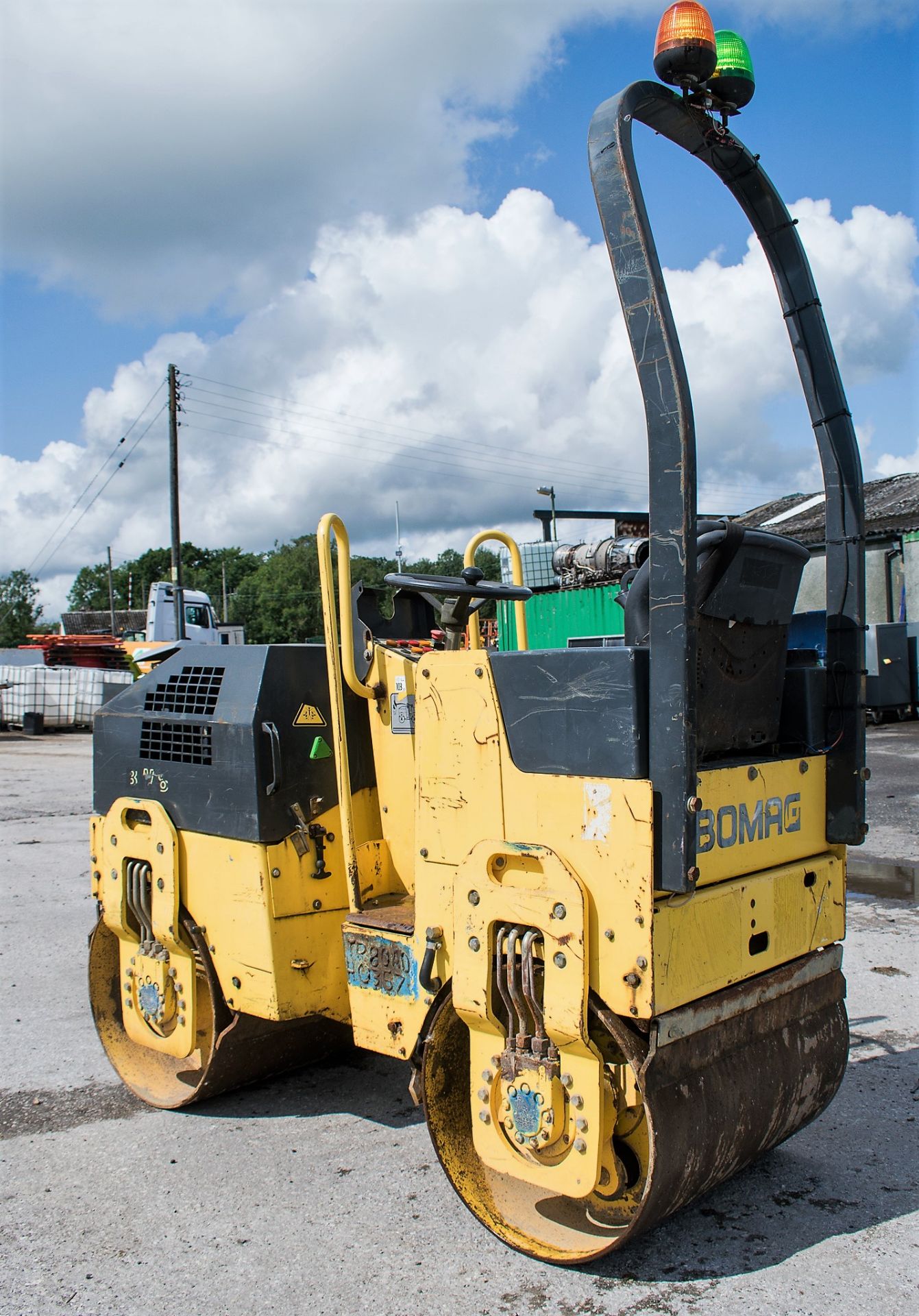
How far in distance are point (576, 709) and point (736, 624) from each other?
0.52 m

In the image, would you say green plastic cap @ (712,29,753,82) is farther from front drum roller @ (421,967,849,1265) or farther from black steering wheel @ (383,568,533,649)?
front drum roller @ (421,967,849,1265)

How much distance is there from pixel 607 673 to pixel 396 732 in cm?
115

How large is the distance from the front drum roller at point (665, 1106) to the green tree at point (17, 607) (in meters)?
64.4

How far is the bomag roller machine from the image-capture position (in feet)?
8.33

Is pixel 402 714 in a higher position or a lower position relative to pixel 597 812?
higher

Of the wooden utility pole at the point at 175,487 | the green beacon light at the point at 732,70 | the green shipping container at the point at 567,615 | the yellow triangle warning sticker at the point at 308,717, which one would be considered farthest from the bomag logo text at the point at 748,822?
the wooden utility pole at the point at 175,487

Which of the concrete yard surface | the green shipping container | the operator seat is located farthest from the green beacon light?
the green shipping container

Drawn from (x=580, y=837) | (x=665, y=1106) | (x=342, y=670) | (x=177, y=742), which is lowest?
(x=665, y=1106)

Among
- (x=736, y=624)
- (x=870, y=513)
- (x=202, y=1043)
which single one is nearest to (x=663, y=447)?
(x=736, y=624)

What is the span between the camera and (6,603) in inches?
2589

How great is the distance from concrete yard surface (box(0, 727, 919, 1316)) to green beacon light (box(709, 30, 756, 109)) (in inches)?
121

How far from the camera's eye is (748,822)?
2824mm

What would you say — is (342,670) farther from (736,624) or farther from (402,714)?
(736,624)

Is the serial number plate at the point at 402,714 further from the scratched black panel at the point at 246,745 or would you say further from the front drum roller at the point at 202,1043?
the front drum roller at the point at 202,1043
